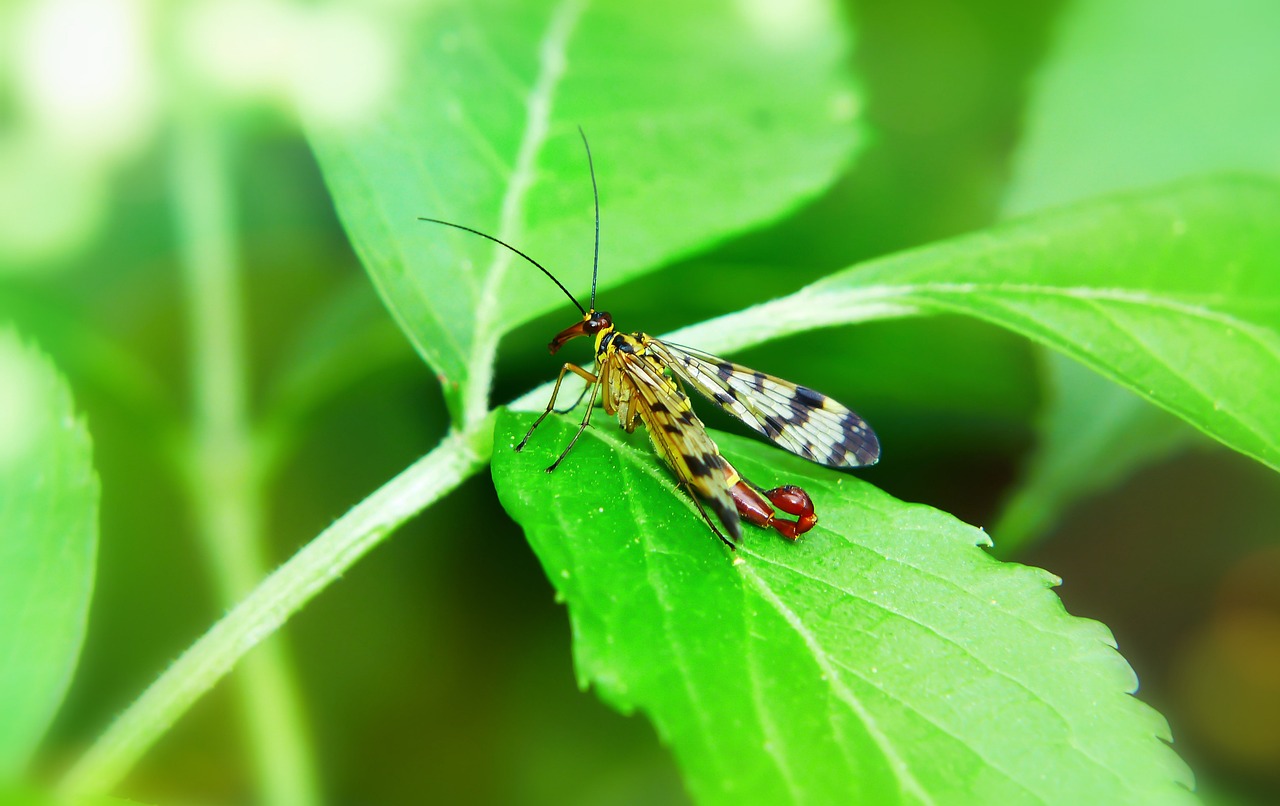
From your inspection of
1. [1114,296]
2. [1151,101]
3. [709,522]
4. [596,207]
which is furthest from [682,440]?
[1151,101]

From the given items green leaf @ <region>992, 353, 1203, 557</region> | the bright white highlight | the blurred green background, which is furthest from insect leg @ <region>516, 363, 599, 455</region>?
the bright white highlight

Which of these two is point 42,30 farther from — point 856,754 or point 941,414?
point 856,754

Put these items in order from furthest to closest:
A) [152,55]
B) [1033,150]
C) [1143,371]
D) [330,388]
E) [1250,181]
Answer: [152,55] < [1033,150] < [330,388] < [1250,181] < [1143,371]

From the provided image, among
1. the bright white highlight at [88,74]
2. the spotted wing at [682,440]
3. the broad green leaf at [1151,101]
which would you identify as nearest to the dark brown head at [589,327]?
the spotted wing at [682,440]

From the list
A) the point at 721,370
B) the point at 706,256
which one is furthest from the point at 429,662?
the point at 706,256

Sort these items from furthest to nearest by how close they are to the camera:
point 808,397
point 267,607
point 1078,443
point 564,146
A: point 808,397 → point 1078,443 → point 564,146 → point 267,607

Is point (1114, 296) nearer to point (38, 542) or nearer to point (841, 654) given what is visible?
point (841, 654)

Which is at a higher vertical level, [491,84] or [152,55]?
[152,55]
